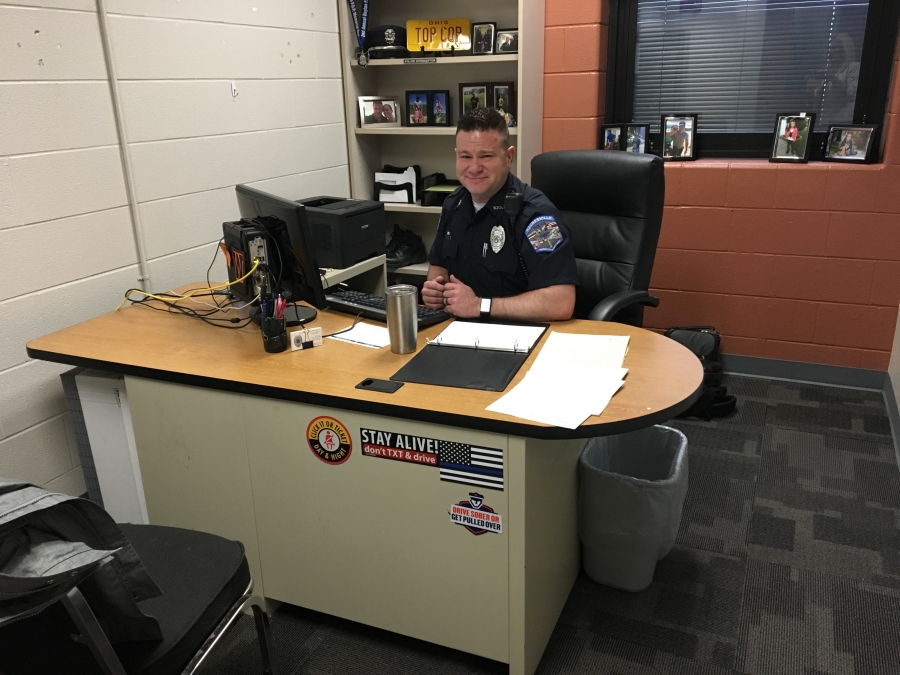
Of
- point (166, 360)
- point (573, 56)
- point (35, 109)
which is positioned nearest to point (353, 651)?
point (166, 360)

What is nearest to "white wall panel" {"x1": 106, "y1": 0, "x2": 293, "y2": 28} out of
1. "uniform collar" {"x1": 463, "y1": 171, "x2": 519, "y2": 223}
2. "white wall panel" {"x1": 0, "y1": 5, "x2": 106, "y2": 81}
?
"white wall panel" {"x1": 0, "y1": 5, "x2": 106, "y2": 81}

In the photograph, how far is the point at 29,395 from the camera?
221 centimetres

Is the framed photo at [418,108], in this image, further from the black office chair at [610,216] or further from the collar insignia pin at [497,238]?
the collar insignia pin at [497,238]

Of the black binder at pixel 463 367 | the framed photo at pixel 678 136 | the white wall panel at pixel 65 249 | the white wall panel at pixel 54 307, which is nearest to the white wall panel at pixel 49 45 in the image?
the white wall panel at pixel 65 249

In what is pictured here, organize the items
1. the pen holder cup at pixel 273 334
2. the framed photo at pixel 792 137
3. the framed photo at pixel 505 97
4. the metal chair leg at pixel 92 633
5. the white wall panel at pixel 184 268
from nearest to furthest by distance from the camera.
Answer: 1. the metal chair leg at pixel 92 633
2. the pen holder cup at pixel 273 334
3. the white wall panel at pixel 184 268
4. the framed photo at pixel 792 137
5. the framed photo at pixel 505 97

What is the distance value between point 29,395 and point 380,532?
1257 mm

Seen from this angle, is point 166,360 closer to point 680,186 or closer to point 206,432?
point 206,432

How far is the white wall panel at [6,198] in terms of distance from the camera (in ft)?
6.73

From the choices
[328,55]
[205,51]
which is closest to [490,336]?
[205,51]

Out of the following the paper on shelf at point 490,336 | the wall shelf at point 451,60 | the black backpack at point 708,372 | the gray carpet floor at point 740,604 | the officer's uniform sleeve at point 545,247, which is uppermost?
the wall shelf at point 451,60

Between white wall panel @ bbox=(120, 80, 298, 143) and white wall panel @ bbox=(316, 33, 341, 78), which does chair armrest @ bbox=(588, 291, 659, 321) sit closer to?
white wall panel @ bbox=(120, 80, 298, 143)

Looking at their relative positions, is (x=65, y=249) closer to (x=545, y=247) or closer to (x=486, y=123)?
(x=486, y=123)

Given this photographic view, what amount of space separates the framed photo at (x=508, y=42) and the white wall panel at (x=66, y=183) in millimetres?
1904

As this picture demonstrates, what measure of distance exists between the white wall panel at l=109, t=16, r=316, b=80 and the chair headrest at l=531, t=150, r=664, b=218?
50.7 inches
